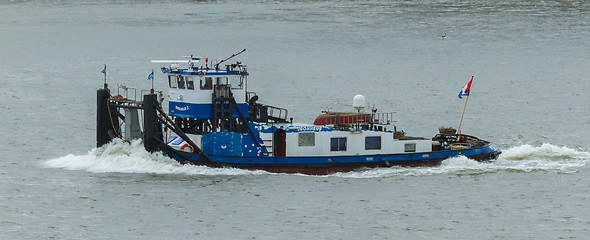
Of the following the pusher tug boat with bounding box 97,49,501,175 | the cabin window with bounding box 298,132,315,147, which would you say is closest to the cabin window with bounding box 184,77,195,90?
the pusher tug boat with bounding box 97,49,501,175

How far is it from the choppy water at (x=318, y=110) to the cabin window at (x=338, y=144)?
5.39 ft

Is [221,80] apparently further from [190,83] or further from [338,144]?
[338,144]

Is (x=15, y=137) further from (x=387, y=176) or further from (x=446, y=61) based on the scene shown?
(x=446, y=61)

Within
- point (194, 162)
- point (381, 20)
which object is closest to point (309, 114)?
point (194, 162)

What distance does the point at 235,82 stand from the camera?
2084 inches

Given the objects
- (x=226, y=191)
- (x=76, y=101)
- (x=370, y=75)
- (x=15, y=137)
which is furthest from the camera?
(x=370, y=75)

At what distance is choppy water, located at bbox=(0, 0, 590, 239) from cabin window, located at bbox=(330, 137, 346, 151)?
1.64 m

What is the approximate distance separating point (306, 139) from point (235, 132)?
392 centimetres

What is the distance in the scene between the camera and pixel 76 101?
86000 millimetres

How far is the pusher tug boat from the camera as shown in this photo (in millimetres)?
51562

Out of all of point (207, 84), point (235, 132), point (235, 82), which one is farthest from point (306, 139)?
point (207, 84)

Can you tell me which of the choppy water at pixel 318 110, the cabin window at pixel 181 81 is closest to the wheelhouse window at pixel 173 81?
the cabin window at pixel 181 81

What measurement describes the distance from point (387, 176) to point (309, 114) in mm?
25523

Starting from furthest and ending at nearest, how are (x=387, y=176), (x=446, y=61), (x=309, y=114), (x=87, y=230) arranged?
(x=446, y=61), (x=309, y=114), (x=387, y=176), (x=87, y=230)
